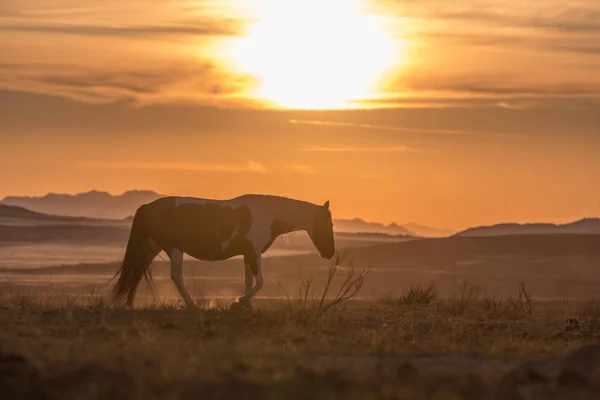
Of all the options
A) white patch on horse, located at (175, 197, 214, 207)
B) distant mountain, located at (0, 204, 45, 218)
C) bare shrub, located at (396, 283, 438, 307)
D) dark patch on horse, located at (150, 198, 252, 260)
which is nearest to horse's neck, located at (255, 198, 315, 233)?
dark patch on horse, located at (150, 198, 252, 260)

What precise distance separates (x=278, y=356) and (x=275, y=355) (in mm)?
91

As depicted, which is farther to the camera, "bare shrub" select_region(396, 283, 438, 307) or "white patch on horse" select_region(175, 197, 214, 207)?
"bare shrub" select_region(396, 283, 438, 307)

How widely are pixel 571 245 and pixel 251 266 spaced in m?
32.3

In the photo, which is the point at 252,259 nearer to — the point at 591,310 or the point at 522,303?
the point at 522,303

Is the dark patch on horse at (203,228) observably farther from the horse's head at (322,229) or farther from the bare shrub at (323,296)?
the horse's head at (322,229)

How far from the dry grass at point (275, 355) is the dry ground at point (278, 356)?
16 mm

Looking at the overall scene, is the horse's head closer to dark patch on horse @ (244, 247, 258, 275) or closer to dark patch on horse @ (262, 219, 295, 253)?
dark patch on horse @ (262, 219, 295, 253)

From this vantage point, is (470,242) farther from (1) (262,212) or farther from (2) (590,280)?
(1) (262,212)

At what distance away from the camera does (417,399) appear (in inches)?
406

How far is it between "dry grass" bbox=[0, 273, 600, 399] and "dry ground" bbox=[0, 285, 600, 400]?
16mm

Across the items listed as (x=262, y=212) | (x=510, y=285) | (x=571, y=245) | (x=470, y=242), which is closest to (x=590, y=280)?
(x=510, y=285)

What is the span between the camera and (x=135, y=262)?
17.6 meters

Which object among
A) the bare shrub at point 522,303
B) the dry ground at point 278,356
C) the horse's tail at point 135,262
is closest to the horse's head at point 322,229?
the dry ground at point 278,356

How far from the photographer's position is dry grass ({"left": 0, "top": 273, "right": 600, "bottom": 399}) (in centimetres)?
1059
